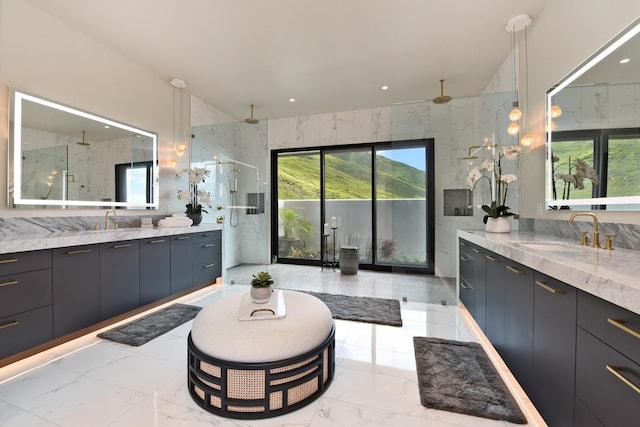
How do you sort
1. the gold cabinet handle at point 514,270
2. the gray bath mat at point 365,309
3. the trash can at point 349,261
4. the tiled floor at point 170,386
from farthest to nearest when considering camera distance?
the trash can at point 349,261
the gray bath mat at point 365,309
the gold cabinet handle at point 514,270
the tiled floor at point 170,386

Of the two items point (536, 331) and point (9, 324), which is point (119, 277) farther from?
point (536, 331)

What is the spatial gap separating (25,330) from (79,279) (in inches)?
17.7

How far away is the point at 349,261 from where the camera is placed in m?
4.59

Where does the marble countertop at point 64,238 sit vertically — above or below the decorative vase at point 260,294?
above

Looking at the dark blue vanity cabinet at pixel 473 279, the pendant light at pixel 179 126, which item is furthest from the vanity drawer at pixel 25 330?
the dark blue vanity cabinet at pixel 473 279

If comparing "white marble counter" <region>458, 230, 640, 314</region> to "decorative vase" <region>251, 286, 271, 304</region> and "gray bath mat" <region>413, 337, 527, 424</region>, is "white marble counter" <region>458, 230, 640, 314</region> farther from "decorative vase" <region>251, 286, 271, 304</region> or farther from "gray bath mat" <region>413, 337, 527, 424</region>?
"decorative vase" <region>251, 286, 271, 304</region>

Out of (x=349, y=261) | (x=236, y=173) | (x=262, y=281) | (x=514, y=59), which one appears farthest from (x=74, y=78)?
(x=514, y=59)

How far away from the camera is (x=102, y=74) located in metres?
2.95

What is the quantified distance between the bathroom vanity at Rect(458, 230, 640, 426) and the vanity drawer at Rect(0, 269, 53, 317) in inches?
130

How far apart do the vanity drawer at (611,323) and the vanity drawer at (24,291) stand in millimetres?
3305

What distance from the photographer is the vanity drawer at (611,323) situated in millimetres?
795

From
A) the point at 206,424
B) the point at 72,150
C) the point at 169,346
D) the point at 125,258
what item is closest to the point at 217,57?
the point at 72,150

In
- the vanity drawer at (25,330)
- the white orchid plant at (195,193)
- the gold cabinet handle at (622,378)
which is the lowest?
the vanity drawer at (25,330)

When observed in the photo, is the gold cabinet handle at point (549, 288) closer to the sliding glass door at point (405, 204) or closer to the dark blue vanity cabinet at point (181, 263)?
the sliding glass door at point (405, 204)
